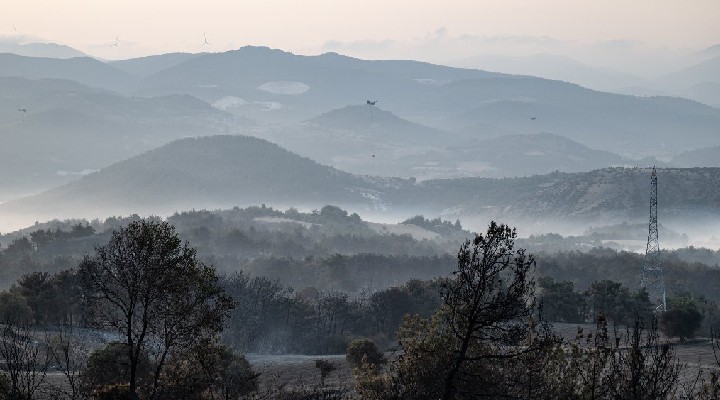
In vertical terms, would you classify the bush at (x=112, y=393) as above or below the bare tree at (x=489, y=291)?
below

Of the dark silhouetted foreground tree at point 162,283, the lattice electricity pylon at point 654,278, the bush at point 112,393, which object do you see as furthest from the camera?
the lattice electricity pylon at point 654,278

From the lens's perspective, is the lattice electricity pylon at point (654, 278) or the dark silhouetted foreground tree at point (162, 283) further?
the lattice electricity pylon at point (654, 278)

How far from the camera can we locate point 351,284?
583 ft

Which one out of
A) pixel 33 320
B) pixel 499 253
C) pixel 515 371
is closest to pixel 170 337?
pixel 499 253

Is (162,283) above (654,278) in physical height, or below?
below

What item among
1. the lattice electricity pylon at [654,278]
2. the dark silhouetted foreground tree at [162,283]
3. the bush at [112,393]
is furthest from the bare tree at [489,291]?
the lattice electricity pylon at [654,278]

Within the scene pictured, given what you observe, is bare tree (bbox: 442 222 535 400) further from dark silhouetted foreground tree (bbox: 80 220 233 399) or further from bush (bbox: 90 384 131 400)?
bush (bbox: 90 384 131 400)

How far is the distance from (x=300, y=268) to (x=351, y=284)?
11978mm

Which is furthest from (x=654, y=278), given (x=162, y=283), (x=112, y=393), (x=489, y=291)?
(x=489, y=291)

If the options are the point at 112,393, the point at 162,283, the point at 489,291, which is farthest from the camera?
the point at 162,283

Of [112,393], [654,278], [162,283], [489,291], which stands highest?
[654,278]

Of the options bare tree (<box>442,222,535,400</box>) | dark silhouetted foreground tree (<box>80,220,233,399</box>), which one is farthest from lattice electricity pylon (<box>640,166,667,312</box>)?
bare tree (<box>442,222,535,400</box>)

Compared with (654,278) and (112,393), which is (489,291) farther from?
(654,278)

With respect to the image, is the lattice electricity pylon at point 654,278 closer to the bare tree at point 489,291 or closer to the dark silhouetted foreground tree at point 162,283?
the dark silhouetted foreground tree at point 162,283
